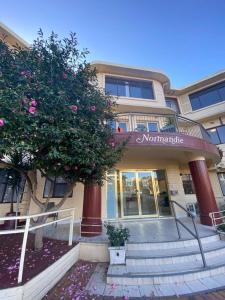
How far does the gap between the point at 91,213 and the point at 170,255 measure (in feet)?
9.40

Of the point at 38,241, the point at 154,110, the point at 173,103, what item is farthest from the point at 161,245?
the point at 173,103

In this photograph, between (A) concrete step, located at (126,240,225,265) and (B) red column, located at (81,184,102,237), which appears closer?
(A) concrete step, located at (126,240,225,265)

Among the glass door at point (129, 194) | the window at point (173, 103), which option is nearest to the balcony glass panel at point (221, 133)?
the window at point (173, 103)

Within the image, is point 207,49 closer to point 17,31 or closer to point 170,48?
point 170,48

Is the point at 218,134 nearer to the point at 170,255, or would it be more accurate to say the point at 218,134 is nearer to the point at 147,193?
the point at 147,193

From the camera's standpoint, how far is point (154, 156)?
26.5 ft

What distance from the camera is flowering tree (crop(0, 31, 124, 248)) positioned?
3328mm

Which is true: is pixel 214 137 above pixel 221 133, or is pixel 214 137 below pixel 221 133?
below

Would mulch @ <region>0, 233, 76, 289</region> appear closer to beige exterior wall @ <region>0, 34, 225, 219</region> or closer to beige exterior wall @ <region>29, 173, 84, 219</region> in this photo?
beige exterior wall @ <region>0, 34, 225, 219</region>

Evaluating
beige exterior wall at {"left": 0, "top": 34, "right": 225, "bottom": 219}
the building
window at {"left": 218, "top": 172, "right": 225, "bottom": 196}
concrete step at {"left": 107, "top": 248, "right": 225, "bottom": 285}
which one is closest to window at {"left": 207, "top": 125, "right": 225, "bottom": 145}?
the building

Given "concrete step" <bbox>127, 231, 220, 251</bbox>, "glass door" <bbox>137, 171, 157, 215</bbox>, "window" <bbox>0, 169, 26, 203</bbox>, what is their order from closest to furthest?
"concrete step" <bbox>127, 231, 220, 251</bbox>
"window" <bbox>0, 169, 26, 203</bbox>
"glass door" <bbox>137, 171, 157, 215</bbox>

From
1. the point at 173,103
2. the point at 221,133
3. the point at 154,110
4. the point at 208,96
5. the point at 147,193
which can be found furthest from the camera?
the point at 173,103

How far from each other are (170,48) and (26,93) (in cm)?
1402

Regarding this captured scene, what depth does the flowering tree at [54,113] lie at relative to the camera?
3328mm
